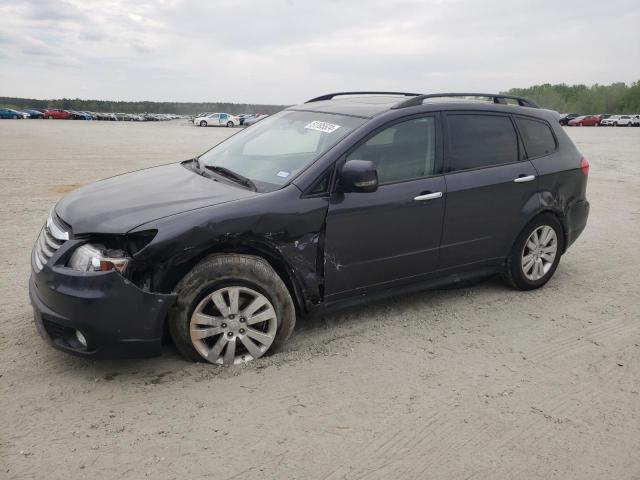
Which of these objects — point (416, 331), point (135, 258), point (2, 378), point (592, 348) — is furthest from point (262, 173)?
point (592, 348)

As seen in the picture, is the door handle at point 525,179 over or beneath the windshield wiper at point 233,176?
beneath

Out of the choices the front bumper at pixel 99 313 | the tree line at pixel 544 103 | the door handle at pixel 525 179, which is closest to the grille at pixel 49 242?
the front bumper at pixel 99 313

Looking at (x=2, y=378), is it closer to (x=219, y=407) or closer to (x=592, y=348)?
(x=219, y=407)

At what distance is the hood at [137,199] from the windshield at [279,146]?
0.85ft

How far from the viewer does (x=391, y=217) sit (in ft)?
13.8

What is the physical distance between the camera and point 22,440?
2955 mm

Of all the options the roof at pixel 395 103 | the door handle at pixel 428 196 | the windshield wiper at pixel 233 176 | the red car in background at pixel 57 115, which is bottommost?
the red car in background at pixel 57 115

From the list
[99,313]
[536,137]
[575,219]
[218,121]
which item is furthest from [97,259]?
[218,121]

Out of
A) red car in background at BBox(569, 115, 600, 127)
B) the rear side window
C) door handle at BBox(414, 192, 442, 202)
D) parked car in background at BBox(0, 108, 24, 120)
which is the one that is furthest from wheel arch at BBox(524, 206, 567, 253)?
parked car in background at BBox(0, 108, 24, 120)

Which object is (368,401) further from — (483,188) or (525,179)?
(525,179)

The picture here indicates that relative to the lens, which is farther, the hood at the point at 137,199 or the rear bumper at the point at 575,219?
the rear bumper at the point at 575,219

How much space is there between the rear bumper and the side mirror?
2.46 meters

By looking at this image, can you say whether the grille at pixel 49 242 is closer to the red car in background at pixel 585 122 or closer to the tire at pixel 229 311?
the tire at pixel 229 311

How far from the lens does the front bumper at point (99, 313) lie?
3299 mm
